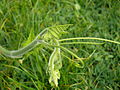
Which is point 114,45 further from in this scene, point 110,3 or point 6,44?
point 6,44

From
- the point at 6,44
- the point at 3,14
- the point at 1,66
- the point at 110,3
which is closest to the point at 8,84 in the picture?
the point at 1,66

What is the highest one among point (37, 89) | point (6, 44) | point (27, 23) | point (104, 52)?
point (27, 23)

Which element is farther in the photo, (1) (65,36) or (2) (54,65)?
(1) (65,36)

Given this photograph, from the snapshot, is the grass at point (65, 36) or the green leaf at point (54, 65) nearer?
the green leaf at point (54, 65)

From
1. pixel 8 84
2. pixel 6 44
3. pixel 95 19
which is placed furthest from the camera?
pixel 95 19

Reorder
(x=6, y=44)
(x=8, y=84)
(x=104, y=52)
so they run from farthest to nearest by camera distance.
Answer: (x=104, y=52) < (x=6, y=44) < (x=8, y=84)

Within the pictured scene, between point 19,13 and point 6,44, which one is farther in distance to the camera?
point 19,13

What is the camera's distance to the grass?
1502mm

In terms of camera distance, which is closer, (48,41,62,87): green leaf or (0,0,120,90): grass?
(48,41,62,87): green leaf

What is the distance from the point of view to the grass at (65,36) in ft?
4.93

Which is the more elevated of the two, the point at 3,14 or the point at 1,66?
the point at 3,14

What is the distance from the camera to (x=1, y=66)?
1.53m

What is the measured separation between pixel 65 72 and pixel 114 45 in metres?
0.56

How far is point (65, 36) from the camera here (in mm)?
1836
